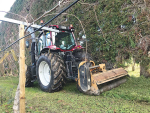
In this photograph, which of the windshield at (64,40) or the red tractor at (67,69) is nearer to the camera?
the red tractor at (67,69)

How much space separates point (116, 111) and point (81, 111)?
24.0 inches

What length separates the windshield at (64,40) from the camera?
430 cm

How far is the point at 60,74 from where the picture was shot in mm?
3572

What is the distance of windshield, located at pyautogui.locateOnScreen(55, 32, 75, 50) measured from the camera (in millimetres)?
4304

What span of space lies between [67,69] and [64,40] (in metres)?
1.16

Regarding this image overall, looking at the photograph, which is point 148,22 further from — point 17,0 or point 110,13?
point 17,0

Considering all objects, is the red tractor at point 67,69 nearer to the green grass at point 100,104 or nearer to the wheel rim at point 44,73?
the wheel rim at point 44,73

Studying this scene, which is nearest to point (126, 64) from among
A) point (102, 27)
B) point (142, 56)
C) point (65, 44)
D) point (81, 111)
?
point (142, 56)

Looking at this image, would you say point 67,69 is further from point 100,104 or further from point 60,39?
point 100,104

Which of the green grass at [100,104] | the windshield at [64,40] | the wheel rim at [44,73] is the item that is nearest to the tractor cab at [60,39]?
the windshield at [64,40]

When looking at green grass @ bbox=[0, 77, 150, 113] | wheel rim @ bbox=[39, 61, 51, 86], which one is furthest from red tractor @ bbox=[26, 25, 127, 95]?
green grass @ bbox=[0, 77, 150, 113]

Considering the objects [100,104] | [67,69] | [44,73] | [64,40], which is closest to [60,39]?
[64,40]

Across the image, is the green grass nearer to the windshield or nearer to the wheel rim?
the wheel rim

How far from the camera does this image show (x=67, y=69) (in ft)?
12.5
